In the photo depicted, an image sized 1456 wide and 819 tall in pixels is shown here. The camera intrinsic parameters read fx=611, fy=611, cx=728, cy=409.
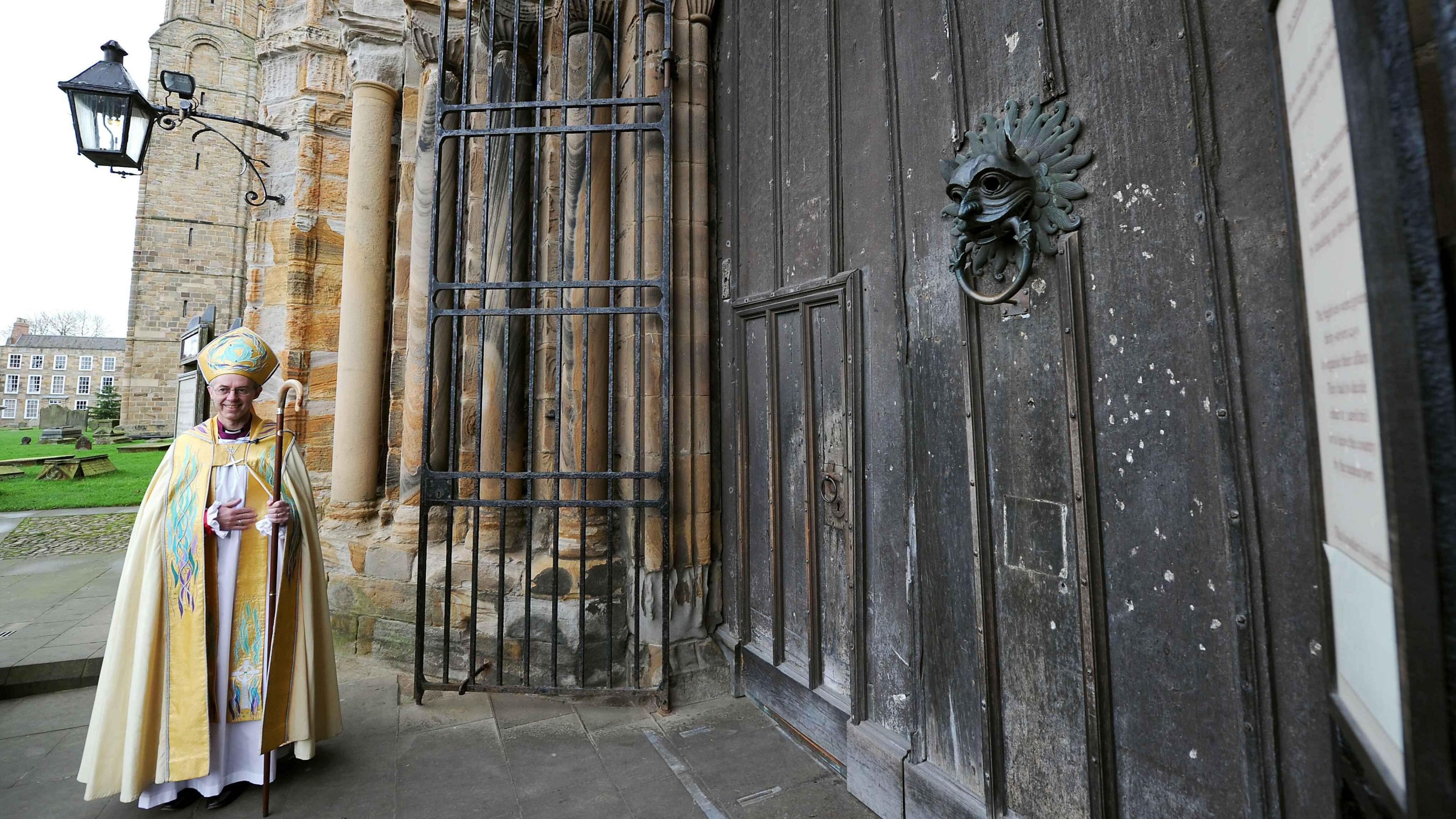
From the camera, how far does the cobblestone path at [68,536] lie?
20.2 ft

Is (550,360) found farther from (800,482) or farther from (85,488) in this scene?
(85,488)

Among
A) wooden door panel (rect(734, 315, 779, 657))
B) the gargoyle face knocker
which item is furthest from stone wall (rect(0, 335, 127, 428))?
the gargoyle face knocker

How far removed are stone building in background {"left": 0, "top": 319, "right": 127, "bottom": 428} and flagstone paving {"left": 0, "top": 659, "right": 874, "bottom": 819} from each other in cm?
5555

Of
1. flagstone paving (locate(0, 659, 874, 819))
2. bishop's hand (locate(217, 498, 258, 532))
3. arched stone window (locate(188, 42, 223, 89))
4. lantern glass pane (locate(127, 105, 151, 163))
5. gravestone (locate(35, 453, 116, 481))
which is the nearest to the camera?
flagstone paving (locate(0, 659, 874, 819))

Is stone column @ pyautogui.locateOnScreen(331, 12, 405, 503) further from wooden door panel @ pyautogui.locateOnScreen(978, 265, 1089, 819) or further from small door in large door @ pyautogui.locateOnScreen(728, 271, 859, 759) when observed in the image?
wooden door panel @ pyautogui.locateOnScreen(978, 265, 1089, 819)

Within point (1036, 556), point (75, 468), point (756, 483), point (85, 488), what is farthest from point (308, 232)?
point (75, 468)

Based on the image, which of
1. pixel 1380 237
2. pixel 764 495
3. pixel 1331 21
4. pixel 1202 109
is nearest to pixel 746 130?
pixel 764 495

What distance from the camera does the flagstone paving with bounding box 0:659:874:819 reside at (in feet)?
7.27

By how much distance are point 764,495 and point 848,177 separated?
4.73 ft

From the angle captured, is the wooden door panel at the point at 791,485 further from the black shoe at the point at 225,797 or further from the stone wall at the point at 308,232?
the stone wall at the point at 308,232

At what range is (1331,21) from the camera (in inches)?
28.6

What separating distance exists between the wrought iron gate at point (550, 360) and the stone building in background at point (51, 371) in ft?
182

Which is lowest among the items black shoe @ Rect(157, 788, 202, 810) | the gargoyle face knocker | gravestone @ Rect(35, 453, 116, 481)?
black shoe @ Rect(157, 788, 202, 810)

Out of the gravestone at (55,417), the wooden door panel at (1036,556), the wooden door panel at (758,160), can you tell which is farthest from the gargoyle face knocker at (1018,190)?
the gravestone at (55,417)
